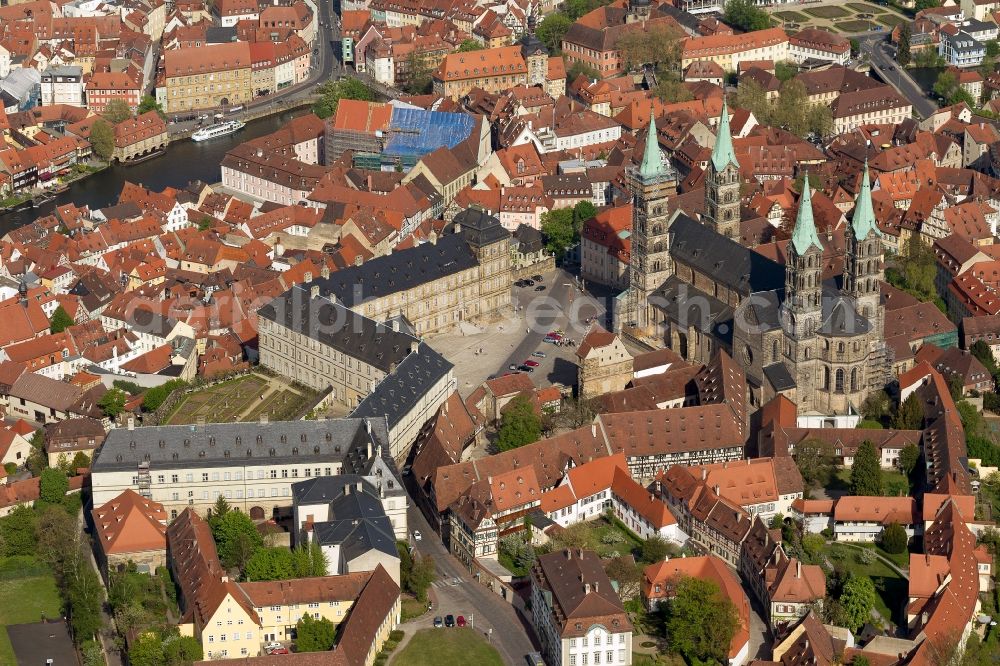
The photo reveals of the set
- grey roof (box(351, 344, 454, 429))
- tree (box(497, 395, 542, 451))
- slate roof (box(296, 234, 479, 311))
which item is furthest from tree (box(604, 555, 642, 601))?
slate roof (box(296, 234, 479, 311))

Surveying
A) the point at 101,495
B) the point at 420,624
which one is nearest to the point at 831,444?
the point at 420,624

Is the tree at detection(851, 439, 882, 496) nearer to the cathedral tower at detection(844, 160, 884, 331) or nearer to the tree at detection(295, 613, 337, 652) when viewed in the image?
the cathedral tower at detection(844, 160, 884, 331)

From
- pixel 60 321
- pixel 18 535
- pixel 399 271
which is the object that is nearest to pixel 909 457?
pixel 399 271

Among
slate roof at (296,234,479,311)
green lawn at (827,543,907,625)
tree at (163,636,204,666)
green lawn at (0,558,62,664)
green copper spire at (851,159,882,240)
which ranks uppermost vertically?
green copper spire at (851,159,882,240)

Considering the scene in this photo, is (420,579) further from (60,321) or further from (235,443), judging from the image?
(60,321)

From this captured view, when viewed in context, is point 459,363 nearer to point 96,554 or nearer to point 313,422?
point 313,422

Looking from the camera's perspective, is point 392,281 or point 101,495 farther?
point 392,281
